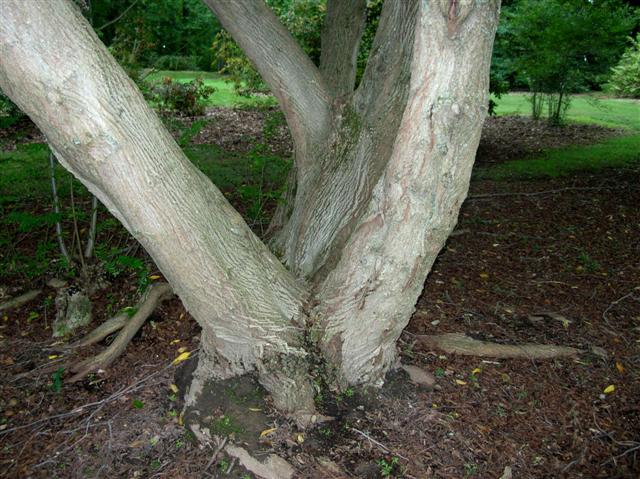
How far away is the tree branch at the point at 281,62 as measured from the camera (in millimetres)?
3670

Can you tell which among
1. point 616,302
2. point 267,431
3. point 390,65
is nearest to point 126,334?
point 267,431

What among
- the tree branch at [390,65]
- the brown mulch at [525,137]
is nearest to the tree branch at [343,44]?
the tree branch at [390,65]

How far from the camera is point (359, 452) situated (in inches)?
120

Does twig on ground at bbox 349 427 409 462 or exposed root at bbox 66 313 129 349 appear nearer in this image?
twig on ground at bbox 349 427 409 462

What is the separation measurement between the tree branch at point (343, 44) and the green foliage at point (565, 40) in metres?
8.38

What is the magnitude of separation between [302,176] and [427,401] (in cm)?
175

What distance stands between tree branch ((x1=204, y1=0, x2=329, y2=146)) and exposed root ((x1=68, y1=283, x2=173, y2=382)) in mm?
1623

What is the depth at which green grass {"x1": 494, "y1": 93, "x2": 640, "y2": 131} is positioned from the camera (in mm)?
15375

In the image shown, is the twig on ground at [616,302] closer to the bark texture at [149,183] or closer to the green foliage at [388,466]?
the green foliage at [388,466]

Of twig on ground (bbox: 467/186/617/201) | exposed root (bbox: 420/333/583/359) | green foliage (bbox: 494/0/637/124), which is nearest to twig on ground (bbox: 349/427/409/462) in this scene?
exposed root (bbox: 420/333/583/359)

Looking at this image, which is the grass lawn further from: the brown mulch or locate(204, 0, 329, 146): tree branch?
locate(204, 0, 329, 146): tree branch

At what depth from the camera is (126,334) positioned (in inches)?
156

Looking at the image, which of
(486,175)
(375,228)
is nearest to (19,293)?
(375,228)

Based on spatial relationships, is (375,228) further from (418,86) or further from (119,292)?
(119,292)
